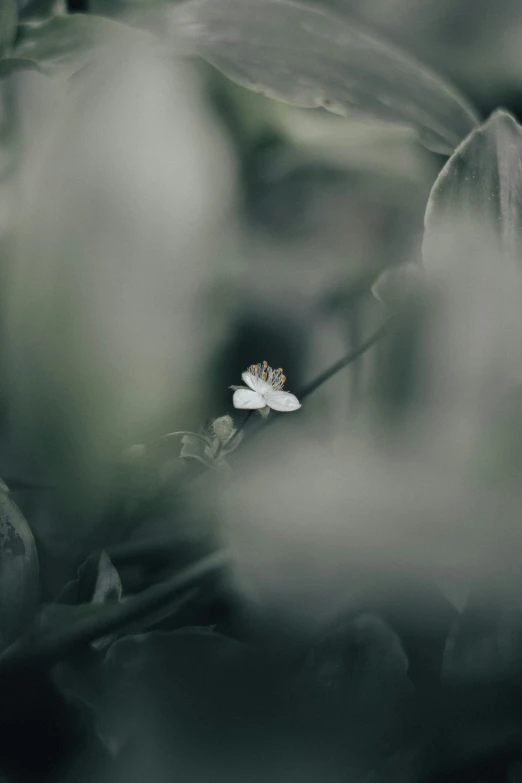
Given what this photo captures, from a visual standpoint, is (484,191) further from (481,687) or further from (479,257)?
(481,687)

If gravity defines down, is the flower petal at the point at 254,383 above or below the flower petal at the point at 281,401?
above

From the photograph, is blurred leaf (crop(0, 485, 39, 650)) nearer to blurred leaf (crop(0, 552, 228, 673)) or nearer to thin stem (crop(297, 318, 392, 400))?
blurred leaf (crop(0, 552, 228, 673))

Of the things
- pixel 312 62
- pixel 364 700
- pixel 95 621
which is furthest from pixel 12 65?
pixel 364 700

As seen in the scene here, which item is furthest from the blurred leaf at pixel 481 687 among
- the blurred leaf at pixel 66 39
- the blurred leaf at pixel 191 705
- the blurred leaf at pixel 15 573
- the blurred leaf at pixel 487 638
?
the blurred leaf at pixel 66 39

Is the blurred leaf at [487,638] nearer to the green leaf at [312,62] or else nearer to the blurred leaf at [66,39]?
the green leaf at [312,62]

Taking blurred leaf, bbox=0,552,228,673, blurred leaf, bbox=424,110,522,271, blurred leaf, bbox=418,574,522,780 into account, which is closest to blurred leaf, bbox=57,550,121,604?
blurred leaf, bbox=0,552,228,673

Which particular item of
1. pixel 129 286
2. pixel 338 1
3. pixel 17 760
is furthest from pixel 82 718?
pixel 338 1

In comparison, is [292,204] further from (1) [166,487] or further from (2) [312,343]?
(1) [166,487]
